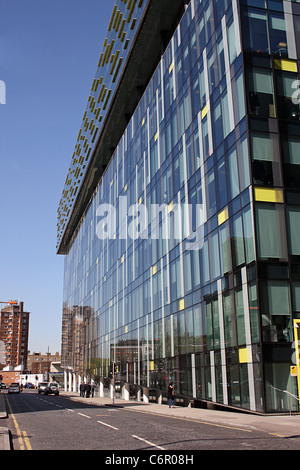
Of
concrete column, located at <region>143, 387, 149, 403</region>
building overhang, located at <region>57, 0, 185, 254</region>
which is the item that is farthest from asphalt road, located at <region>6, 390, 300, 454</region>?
building overhang, located at <region>57, 0, 185, 254</region>

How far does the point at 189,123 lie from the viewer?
108ft

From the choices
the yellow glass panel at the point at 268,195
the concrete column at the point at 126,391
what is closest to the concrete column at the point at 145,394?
the concrete column at the point at 126,391

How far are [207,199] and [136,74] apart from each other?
23.7 m

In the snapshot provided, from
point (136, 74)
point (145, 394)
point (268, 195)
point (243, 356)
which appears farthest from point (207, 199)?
point (136, 74)

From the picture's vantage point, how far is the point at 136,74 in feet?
155

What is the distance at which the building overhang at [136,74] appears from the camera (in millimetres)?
39594

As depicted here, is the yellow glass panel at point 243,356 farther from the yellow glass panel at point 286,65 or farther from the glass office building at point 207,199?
the yellow glass panel at point 286,65

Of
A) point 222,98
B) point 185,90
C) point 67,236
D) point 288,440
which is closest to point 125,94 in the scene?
point 185,90

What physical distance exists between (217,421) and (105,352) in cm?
4131

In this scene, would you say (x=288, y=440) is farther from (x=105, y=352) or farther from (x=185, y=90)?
(x=105, y=352)

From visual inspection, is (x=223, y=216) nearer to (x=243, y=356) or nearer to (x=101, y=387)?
(x=243, y=356)

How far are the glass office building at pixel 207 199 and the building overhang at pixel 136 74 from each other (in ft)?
0.52

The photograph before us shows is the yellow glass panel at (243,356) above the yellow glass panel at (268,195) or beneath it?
beneath
